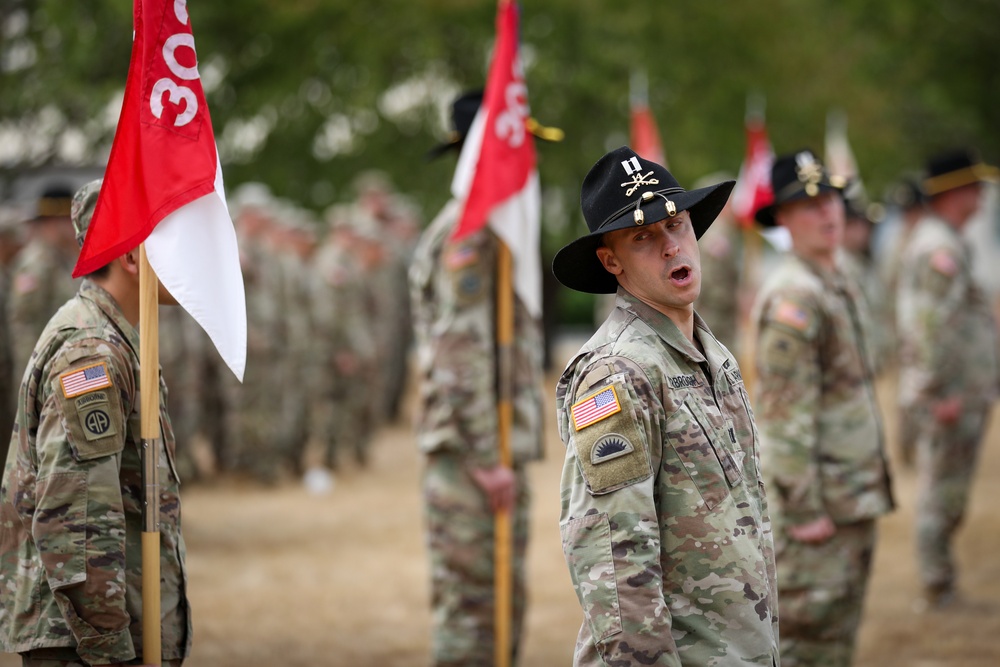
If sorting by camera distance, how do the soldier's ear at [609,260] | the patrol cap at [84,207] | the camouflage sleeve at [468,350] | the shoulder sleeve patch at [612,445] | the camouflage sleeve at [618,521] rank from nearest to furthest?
the camouflage sleeve at [618,521] < the shoulder sleeve patch at [612,445] < the soldier's ear at [609,260] < the patrol cap at [84,207] < the camouflage sleeve at [468,350]

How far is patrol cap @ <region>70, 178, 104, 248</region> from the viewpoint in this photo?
14.1 feet

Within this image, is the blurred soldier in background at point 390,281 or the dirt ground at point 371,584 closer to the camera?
the dirt ground at point 371,584

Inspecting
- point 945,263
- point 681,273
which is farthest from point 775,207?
point 681,273

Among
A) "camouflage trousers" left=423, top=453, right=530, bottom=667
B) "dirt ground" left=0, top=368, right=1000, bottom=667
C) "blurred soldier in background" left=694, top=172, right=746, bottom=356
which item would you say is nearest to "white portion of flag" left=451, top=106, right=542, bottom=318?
"camouflage trousers" left=423, top=453, right=530, bottom=667

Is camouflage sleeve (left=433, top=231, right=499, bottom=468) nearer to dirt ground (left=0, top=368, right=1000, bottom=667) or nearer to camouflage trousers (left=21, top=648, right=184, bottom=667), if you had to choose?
dirt ground (left=0, top=368, right=1000, bottom=667)

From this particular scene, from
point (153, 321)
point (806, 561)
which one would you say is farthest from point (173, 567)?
point (806, 561)

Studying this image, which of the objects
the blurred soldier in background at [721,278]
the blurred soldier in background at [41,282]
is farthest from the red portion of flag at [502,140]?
the blurred soldier in background at [721,278]

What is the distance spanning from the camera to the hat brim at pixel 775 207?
20.3 feet

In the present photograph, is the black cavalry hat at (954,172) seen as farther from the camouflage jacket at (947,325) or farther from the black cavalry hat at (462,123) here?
the black cavalry hat at (462,123)

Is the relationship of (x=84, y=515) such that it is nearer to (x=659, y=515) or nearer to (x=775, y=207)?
(x=659, y=515)

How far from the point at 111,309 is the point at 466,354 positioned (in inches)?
99.2

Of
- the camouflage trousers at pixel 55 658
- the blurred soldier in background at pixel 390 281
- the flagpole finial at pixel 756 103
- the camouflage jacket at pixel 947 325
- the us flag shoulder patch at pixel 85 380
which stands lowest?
the camouflage trousers at pixel 55 658

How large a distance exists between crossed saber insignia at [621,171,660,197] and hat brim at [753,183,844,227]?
8.70 ft

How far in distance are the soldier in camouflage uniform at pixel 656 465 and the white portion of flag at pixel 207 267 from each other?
1.17 meters
